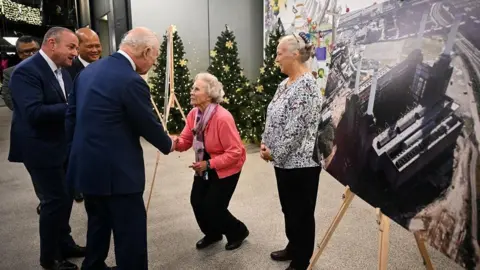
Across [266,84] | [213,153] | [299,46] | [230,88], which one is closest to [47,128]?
[213,153]

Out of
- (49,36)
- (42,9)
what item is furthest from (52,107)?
(42,9)

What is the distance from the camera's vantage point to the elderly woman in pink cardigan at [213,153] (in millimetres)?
2447

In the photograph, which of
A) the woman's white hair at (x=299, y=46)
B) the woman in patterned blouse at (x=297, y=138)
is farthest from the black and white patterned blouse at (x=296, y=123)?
the woman's white hair at (x=299, y=46)

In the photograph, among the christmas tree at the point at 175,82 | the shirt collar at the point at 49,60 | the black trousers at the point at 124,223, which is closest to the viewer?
the black trousers at the point at 124,223

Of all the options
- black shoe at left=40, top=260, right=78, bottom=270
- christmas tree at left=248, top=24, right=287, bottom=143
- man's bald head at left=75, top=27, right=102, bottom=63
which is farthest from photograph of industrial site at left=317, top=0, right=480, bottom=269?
christmas tree at left=248, top=24, right=287, bottom=143

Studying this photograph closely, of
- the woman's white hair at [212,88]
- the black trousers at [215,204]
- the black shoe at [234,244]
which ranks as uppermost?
the woman's white hair at [212,88]

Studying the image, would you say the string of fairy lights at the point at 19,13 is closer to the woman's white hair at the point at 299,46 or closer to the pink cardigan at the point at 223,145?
the pink cardigan at the point at 223,145

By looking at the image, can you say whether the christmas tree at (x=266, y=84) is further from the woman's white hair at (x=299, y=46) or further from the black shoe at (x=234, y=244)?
the woman's white hair at (x=299, y=46)

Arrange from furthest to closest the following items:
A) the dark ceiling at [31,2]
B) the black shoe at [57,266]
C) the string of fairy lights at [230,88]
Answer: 1. the dark ceiling at [31,2]
2. the string of fairy lights at [230,88]
3. the black shoe at [57,266]

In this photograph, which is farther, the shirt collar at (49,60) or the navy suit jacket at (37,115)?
the shirt collar at (49,60)

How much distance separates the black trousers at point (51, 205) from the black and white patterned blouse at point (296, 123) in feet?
4.40

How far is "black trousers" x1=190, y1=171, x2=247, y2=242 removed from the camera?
8.25 feet

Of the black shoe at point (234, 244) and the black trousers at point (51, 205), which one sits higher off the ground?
the black trousers at point (51, 205)

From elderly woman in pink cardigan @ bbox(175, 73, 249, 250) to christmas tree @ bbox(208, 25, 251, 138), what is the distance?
3.65m
